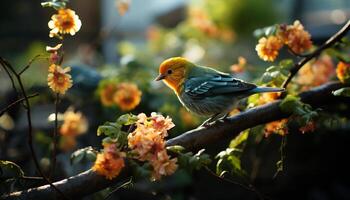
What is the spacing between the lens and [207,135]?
1935mm

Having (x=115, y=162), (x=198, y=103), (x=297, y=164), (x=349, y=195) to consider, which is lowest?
(x=349, y=195)

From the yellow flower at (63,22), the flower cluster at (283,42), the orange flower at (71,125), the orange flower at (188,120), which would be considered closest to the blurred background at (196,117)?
the orange flower at (188,120)

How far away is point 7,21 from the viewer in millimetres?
6383

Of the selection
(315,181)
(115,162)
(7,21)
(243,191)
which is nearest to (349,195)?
(315,181)

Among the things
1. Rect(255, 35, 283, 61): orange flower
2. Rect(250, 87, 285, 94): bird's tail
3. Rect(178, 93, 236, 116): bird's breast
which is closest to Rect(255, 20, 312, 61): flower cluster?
Rect(255, 35, 283, 61): orange flower

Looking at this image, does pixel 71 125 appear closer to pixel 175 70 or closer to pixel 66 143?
pixel 66 143

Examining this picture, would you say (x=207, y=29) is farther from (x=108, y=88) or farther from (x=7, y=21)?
(x=7, y=21)

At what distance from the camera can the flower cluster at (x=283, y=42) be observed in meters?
2.16

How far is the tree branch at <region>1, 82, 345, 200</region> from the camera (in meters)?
A: 1.64

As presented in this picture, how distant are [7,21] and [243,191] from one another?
13.3ft

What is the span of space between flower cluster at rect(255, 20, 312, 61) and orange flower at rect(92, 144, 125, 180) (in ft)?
2.73

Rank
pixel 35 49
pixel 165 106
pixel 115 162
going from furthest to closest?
pixel 35 49
pixel 165 106
pixel 115 162

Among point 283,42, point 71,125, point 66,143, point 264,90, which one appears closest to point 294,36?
point 283,42

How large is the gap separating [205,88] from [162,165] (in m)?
0.96
